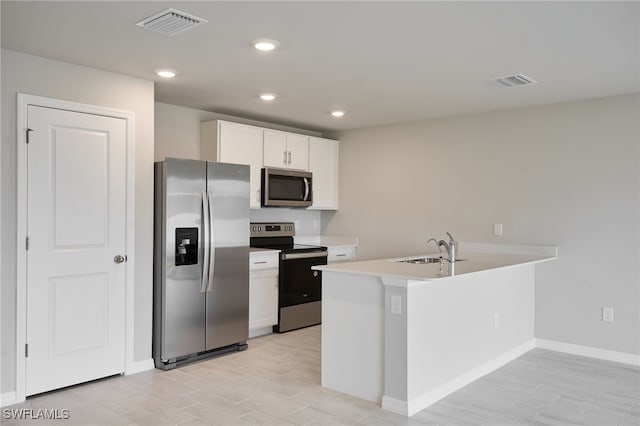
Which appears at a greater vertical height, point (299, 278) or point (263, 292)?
point (299, 278)

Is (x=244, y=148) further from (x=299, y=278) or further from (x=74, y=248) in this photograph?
(x=74, y=248)

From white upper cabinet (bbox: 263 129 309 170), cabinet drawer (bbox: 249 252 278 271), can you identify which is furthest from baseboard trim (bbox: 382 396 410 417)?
white upper cabinet (bbox: 263 129 309 170)

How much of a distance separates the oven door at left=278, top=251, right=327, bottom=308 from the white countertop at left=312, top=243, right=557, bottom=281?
131 centimetres

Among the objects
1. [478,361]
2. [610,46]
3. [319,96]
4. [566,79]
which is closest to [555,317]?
[478,361]

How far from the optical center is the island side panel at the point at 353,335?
3.37 m

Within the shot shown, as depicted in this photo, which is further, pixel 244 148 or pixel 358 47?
pixel 244 148

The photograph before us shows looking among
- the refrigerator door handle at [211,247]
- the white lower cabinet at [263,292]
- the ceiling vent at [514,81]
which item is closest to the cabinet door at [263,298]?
the white lower cabinet at [263,292]

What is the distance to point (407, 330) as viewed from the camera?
3.16m

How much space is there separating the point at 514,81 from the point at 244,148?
8.97 ft

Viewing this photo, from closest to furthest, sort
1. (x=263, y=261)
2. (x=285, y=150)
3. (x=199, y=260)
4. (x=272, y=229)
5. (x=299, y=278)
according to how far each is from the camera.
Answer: (x=199, y=260) < (x=263, y=261) < (x=299, y=278) < (x=285, y=150) < (x=272, y=229)

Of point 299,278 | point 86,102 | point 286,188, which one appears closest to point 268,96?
point 286,188

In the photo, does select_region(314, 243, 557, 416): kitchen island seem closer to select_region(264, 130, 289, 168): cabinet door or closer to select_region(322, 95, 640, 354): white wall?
select_region(322, 95, 640, 354): white wall

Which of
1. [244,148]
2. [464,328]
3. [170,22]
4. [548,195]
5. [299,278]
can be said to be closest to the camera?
[170,22]

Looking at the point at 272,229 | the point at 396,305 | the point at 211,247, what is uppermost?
the point at 272,229
